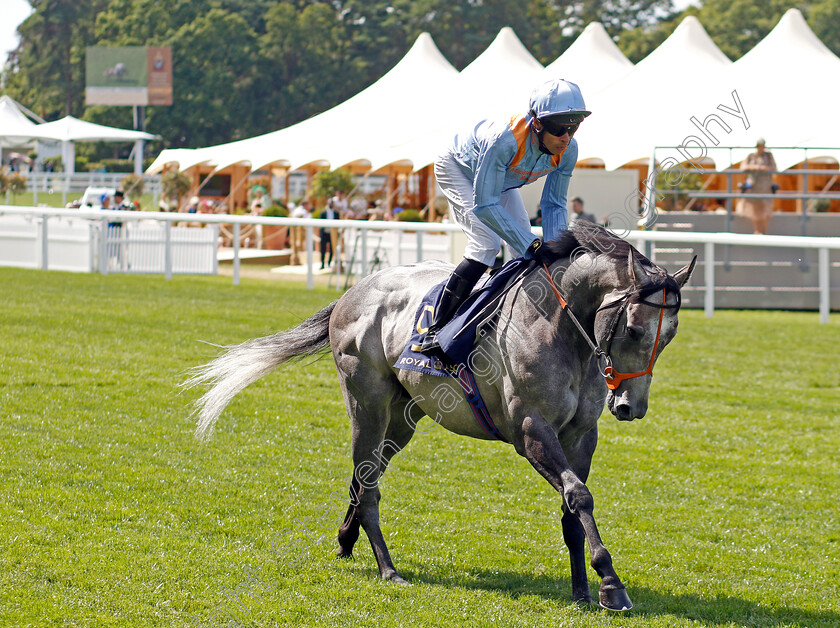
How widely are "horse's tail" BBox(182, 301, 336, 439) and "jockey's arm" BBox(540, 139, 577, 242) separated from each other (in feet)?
4.36

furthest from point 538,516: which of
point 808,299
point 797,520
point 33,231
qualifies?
point 33,231

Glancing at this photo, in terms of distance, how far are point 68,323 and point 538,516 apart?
6.86 metres

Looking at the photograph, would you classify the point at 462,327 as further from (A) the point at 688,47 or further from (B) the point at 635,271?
(A) the point at 688,47

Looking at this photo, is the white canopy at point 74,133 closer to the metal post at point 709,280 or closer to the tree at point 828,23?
the metal post at point 709,280

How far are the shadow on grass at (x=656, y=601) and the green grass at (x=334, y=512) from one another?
0.5 inches

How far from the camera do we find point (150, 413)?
294 inches

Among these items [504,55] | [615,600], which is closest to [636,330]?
[615,600]

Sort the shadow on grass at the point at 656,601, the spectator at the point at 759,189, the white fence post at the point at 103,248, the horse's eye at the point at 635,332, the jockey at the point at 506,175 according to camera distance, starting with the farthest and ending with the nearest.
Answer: the white fence post at the point at 103,248 → the spectator at the point at 759,189 → the shadow on grass at the point at 656,601 → the jockey at the point at 506,175 → the horse's eye at the point at 635,332

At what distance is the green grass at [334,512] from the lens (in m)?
4.29

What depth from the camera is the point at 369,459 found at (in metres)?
4.88

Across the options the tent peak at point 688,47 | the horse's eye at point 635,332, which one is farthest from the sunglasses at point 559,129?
the tent peak at point 688,47

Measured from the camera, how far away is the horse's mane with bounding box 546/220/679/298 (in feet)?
13.0

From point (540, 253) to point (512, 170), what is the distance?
364 mm

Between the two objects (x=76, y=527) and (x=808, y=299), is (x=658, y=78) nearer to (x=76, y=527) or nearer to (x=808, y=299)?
(x=808, y=299)
